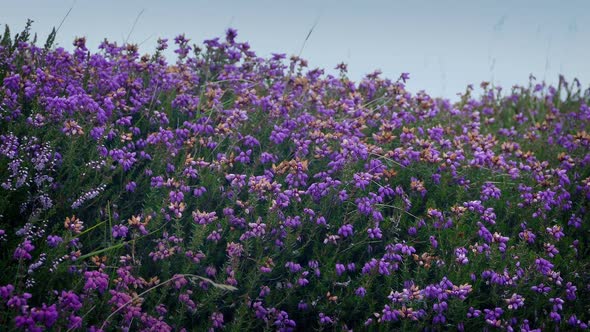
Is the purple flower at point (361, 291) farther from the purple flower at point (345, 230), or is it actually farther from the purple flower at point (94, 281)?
the purple flower at point (94, 281)

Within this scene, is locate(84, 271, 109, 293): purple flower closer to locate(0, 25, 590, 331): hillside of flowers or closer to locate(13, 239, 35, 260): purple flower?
locate(0, 25, 590, 331): hillside of flowers

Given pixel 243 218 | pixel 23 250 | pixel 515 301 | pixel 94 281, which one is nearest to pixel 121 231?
pixel 94 281

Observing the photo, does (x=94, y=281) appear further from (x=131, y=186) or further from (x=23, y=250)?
(x=131, y=186)

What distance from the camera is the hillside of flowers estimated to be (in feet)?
13.8

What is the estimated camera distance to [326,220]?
17.7ft

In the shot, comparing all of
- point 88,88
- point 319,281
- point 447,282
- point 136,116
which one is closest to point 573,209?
point 447,282

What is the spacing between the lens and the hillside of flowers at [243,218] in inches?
166

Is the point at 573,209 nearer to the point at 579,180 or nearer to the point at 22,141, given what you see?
the point at 579,180

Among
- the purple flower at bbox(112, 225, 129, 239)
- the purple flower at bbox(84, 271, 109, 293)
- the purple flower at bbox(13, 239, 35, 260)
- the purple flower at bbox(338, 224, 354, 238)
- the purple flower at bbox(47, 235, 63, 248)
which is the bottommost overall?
the purple flower at bbox(84, 271, 109, 293)

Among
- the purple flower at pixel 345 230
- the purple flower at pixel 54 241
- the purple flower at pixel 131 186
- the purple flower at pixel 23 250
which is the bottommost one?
the purple flower at pixel 23 250

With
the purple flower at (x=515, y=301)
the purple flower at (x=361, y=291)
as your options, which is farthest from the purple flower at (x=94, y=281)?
the purple flower at (x=515, y=301)

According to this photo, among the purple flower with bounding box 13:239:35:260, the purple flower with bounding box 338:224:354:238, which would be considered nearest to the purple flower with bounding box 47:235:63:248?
the purple flower with bounding box 13:239:35:260

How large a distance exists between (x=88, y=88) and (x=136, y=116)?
0.53m

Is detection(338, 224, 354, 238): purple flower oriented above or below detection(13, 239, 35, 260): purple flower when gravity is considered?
above
